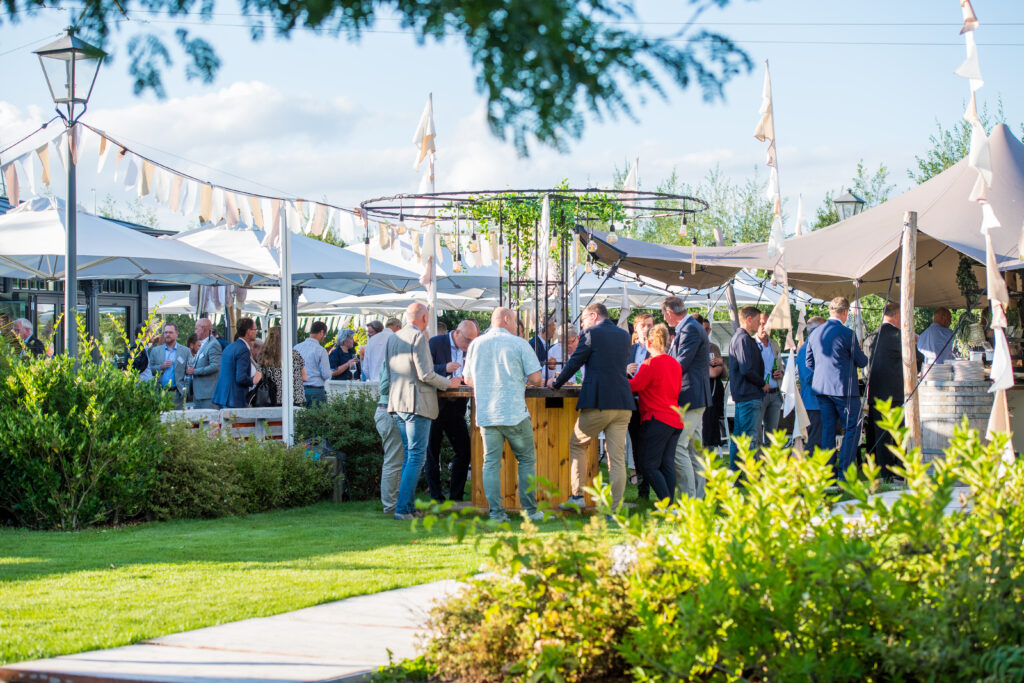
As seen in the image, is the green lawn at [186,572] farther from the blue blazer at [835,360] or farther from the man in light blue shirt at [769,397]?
the blue blazer at [835,360]

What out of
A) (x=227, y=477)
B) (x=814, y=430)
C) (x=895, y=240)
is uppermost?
(x=895, y=240)

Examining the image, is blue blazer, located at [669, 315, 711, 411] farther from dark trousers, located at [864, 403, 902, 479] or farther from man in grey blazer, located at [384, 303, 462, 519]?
dark trousers, located at [864, 403, 902, 479]

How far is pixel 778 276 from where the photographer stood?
9.69 m

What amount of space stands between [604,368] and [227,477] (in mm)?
3570

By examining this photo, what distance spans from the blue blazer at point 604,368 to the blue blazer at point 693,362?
2.80ft

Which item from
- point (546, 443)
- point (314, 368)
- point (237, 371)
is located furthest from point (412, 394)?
point (314, 368)

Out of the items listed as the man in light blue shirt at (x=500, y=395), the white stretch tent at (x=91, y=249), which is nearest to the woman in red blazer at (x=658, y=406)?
the man in light blue shirt at (x=500, y=395)

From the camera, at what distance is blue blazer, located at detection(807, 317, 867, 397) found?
1115 centimetres

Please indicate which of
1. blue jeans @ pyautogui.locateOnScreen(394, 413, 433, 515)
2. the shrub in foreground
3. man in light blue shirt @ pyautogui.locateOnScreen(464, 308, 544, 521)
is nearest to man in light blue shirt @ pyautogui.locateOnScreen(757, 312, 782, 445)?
man in light blue shirt @ pyautogui.locateOnScreen(464, 308, 544, 521)

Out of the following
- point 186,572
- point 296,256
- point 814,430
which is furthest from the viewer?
point 296,256

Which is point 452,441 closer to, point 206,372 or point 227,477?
point 227,477

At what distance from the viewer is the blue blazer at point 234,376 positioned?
38.6ft

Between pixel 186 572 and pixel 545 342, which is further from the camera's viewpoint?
pixel 545 342

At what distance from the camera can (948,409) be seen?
10.5m
